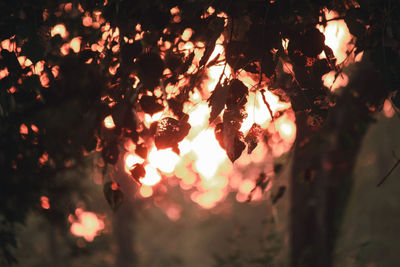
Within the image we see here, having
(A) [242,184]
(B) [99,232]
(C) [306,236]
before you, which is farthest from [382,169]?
(C) [306,236]

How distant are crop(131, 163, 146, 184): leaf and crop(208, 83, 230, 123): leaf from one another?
0.50 meters

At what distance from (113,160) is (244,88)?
749 mm

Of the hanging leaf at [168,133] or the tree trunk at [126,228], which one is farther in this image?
the tree trunk at [126,228]

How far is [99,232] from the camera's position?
11.8 meters

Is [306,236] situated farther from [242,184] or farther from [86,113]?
[242,184]

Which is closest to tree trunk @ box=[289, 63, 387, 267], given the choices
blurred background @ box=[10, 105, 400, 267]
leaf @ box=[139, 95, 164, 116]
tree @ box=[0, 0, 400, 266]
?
blurred background @ box=[10, 105, 400, 267]

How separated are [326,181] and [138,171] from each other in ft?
7.59

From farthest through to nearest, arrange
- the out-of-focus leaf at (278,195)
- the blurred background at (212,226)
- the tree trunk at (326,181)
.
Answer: the blurred background at (212,226)
the tree trunk at (326,181)
the out-of-focus leaf at (278,195)

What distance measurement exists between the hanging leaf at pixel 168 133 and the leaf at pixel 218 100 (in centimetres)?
17

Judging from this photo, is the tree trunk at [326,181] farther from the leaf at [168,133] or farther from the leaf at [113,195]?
the leaf at [168,133]

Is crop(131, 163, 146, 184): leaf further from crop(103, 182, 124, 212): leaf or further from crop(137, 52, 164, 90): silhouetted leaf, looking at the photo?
crop(137, 52, 164, 90): silhouetted leaf

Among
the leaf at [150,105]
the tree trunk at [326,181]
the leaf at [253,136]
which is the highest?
the tree trunk at [326,181]

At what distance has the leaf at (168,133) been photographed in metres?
Result: 1.21

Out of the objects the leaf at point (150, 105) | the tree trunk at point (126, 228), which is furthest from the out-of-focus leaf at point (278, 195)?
the tree trunk at point (126, 228)
